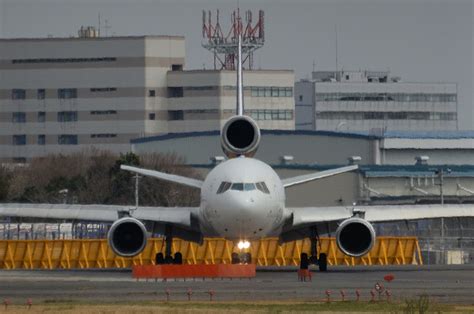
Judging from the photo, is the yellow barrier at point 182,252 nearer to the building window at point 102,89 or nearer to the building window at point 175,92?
the building window at point 102,89

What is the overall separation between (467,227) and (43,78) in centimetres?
8602

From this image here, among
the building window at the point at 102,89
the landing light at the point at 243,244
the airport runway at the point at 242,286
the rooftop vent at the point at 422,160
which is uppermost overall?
the building window at the point at 102,89

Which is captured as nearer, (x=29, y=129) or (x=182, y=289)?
(x=182, y=289)

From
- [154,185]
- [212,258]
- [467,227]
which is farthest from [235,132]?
[154,185]

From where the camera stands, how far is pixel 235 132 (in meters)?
67.9

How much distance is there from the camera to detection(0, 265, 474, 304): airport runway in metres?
50.0

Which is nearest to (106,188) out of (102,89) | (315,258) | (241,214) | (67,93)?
(315,258)

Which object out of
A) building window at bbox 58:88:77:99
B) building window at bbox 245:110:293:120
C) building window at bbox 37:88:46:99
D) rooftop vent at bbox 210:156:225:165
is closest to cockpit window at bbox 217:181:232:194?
rooftop vent at bbox 210:156:225:165

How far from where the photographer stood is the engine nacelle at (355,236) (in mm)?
65438

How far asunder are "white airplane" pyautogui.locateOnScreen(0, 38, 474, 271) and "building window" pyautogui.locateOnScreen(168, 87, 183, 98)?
112080mm

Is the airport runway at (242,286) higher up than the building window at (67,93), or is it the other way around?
the building window at (67,93)

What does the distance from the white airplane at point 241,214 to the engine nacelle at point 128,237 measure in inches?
1.3

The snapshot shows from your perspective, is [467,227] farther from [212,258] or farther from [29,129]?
[29,129]

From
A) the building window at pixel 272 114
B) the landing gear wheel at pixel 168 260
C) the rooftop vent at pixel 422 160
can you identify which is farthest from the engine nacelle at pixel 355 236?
the building window at pixel 272 114
